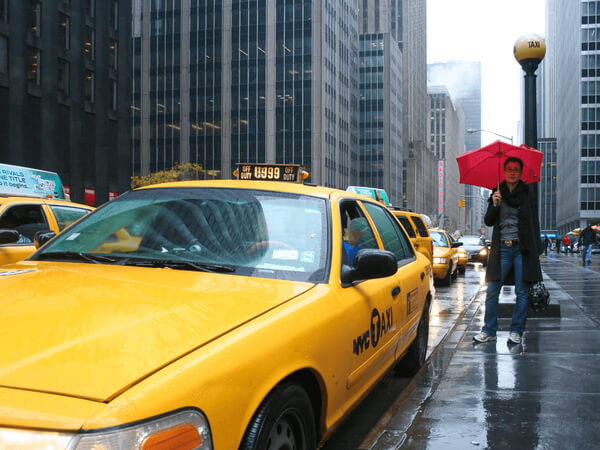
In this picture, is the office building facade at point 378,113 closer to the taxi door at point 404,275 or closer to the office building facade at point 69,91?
the office building facade at point 69,91

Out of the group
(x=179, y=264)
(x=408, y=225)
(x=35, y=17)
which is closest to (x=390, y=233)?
(x=179, y=264)

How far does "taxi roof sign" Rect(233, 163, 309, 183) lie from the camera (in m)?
8.40

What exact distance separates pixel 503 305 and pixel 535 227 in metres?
2.04

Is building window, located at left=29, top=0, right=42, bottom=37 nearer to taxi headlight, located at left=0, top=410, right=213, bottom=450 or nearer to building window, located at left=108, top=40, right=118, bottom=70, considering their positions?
building window, located at left=108, top=40, right=118, bottom=70

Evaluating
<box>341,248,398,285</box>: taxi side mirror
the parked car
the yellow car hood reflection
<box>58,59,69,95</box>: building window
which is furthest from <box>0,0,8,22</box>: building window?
<box>341,248,398,285</box>: taxi side mirror

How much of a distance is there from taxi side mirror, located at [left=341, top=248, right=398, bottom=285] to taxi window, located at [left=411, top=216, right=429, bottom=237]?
10037mm

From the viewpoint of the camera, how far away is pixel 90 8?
1591 inches

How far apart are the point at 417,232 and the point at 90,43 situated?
3439cm

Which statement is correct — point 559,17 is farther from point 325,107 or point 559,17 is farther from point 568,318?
point 568,318

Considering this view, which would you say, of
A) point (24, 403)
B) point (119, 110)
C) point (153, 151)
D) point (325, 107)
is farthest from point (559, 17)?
point (24, 403)

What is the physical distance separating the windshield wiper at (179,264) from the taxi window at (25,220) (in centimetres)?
453

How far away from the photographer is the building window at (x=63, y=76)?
3700cm

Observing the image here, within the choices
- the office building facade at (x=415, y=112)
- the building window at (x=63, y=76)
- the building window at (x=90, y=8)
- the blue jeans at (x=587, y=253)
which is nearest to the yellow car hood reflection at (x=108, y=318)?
the blue jeans at (x=587, y=253)

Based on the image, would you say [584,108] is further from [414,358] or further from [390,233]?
[390,233]
